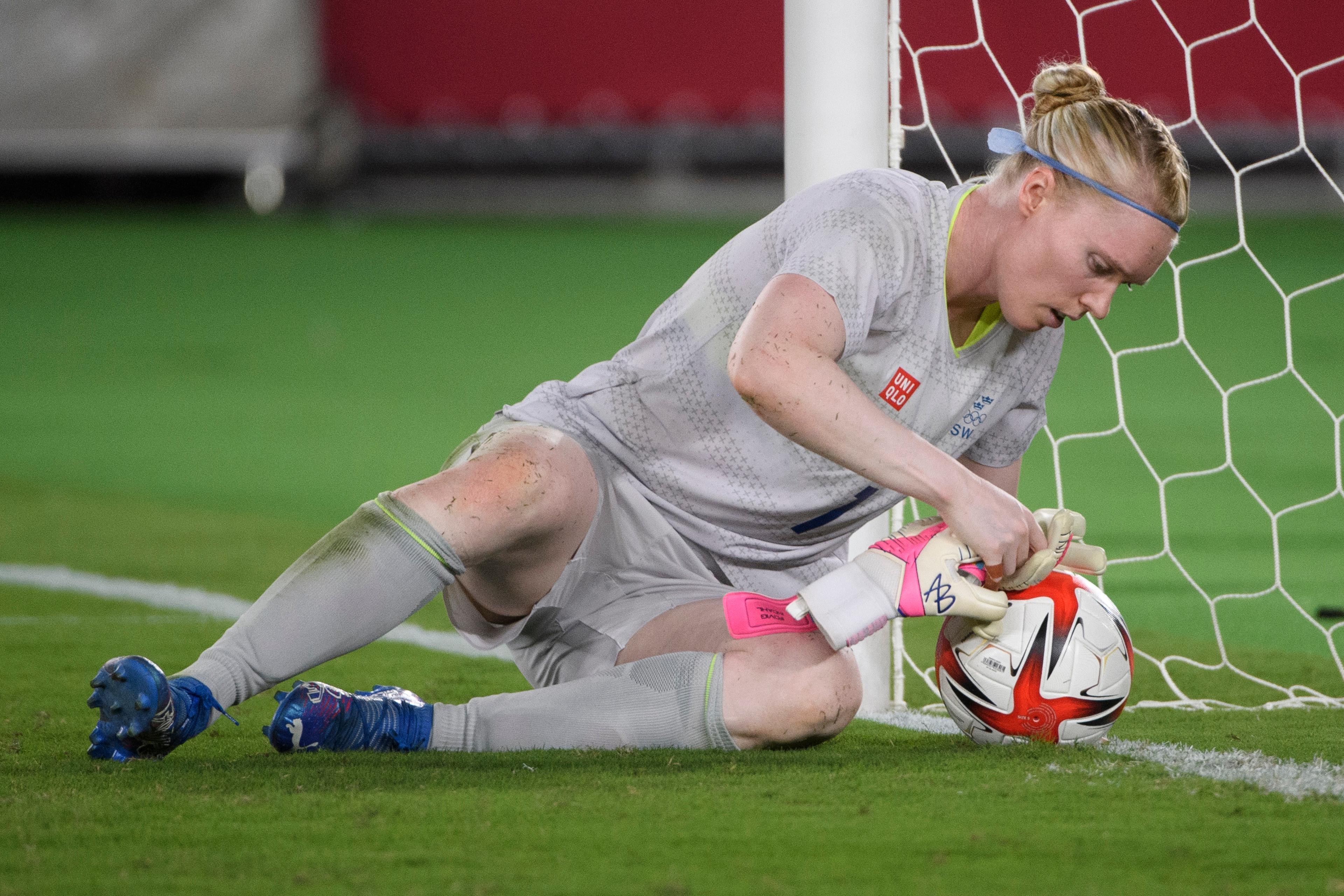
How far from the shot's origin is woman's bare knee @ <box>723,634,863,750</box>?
87.4 inches

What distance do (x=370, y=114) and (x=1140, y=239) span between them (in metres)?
15.0

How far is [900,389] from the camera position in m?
2.30

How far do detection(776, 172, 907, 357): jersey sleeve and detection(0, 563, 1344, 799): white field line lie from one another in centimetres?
70

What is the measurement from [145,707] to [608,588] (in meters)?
0.69

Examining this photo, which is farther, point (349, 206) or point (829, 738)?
point (349, 206)

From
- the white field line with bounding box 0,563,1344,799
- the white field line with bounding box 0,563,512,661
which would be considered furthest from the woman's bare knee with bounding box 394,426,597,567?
the white field line with bounding box 0,563,512,661

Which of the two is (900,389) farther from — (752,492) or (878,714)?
(878,714)

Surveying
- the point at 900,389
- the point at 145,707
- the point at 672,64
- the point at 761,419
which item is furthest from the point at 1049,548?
the point at 672,64

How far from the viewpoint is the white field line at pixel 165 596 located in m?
3.31

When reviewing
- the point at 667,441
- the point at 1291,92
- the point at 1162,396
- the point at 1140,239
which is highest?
the point at 1291,92

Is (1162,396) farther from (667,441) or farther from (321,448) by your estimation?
(667,441)

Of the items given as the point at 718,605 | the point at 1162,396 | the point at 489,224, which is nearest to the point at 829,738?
the point at 718,605

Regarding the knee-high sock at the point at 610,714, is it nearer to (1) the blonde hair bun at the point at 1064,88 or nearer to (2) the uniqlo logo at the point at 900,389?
(2) the uniqlo logo at the point at 900,389

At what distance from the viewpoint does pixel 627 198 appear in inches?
634
